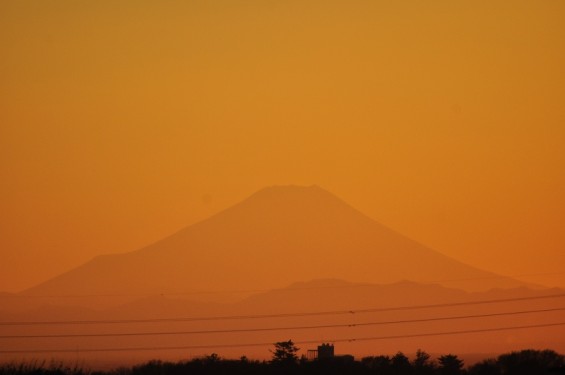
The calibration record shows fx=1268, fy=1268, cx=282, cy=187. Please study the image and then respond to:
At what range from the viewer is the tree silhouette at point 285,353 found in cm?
15088

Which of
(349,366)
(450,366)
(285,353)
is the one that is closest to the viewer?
(450,366)

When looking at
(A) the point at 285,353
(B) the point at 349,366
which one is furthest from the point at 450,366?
(A) the point at 285,353

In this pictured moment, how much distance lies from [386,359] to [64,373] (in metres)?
45.7

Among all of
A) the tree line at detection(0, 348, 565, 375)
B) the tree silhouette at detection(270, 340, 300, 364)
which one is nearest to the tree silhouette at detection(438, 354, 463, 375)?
the tree line at detection(0, 348, 565, 375)

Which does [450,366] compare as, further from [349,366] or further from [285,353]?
[285,353]

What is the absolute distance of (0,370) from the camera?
4658 inches

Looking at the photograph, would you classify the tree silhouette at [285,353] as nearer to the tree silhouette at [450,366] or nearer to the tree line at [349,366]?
the tree line at [349,366]

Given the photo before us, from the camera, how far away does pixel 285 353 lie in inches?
6127

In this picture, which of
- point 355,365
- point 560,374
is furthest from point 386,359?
point 560,374

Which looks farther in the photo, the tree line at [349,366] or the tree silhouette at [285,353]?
the tree silhouette at [285,353]

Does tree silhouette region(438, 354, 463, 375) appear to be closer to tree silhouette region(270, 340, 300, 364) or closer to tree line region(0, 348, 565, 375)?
tree line region(0, 348, 565, 375)

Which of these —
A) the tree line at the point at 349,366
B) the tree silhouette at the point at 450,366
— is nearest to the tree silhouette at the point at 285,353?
the tree line at the point at 349,366

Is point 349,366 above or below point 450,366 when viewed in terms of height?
above

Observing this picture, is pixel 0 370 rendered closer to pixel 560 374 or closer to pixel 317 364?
pixel 317 364
